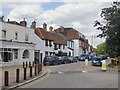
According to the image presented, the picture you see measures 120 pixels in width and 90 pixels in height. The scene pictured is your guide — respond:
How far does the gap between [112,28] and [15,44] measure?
17020 millimetres

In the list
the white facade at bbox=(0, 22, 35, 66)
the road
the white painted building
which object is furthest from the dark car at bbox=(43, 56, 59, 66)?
the road

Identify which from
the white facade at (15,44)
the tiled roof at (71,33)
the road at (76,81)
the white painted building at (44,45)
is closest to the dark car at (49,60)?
the white facade at (15,44)

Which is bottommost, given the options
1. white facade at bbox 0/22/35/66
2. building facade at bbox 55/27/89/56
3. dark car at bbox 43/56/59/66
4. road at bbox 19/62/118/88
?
road at bbox 19/62/118/88

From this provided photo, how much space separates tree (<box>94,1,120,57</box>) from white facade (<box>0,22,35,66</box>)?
13889mm

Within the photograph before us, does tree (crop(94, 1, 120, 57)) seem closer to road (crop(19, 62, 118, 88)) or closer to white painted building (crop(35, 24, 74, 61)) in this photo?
road (crop(19, 62, 118, 88))

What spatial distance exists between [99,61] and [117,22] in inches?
465

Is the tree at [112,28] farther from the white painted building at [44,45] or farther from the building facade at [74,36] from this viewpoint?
the building facade at [74,36]

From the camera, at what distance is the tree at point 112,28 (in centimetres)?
4006

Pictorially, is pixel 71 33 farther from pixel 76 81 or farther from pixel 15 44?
pixel 76 81

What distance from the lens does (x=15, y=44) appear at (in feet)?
167

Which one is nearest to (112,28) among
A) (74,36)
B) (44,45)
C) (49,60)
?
(49,60)

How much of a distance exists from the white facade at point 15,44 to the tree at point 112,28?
1389 centimetres

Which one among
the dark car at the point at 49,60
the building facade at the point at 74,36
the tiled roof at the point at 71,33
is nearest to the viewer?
the dark car at the point at 49,60

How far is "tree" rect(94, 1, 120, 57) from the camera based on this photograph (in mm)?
40062
